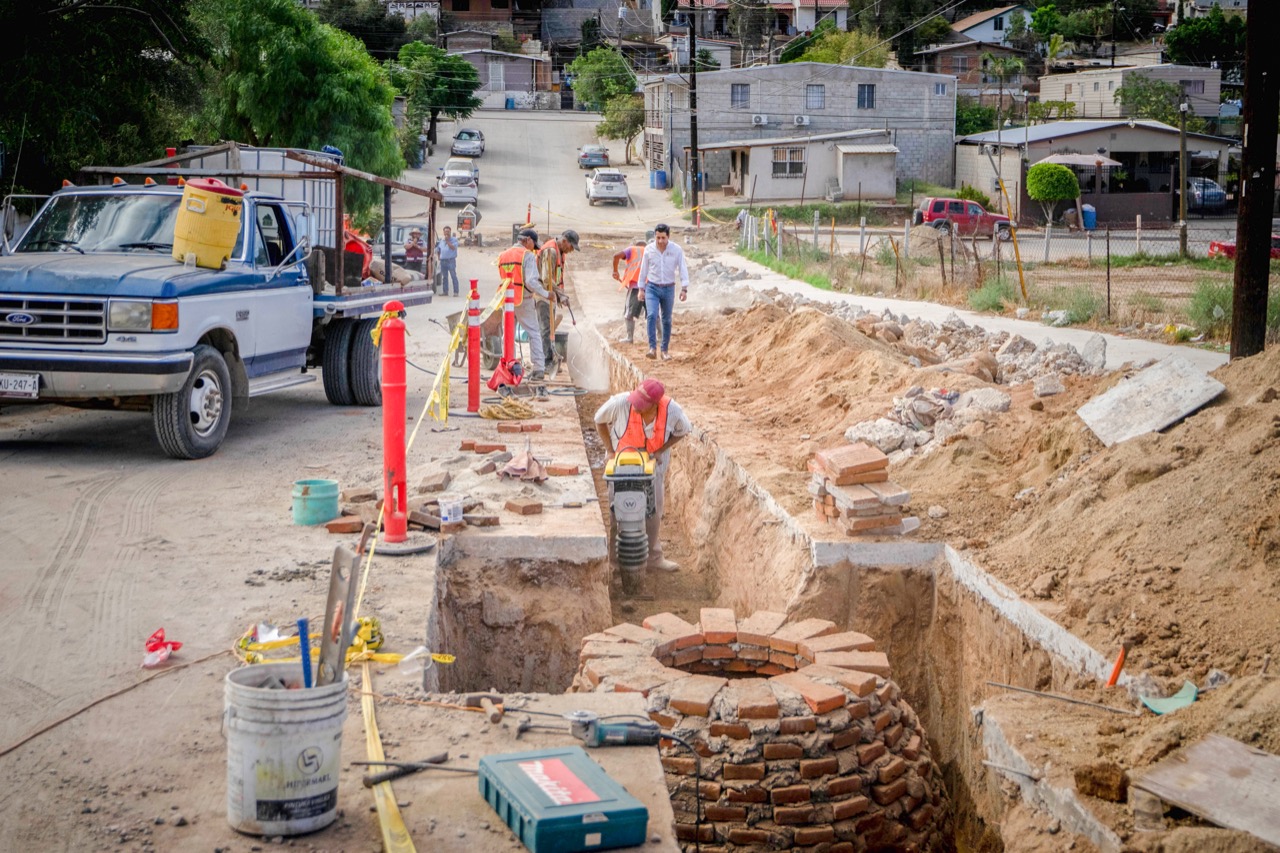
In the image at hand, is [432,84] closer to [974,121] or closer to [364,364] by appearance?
[974,121]

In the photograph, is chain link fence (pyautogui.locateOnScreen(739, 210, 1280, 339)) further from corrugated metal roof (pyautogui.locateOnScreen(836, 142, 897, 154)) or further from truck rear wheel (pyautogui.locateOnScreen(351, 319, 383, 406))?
truck rear wheel (pyautogui.locateOnScreen(351, 319, 383, 406))

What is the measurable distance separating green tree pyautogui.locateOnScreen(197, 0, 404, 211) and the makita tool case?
25.1 metres

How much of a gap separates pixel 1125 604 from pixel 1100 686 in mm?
616

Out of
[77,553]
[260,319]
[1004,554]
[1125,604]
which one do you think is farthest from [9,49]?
[1125,604]

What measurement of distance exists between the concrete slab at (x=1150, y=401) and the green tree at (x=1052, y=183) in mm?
35541

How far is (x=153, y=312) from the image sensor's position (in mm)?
9461

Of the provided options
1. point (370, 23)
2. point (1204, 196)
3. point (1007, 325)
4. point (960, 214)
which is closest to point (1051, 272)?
point (1007, 325)

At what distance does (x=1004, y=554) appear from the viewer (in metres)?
7.73

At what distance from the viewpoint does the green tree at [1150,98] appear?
55469mm

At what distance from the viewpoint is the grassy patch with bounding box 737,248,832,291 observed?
83.7ft

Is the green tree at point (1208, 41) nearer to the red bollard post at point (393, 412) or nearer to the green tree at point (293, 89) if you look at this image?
the green tree at point (293, 89)

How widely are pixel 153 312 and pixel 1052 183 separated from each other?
1500 inches

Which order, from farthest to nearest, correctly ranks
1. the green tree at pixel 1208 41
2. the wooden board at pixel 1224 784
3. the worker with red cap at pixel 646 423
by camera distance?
the green tree at pixel 1208 41
the worker with red cap at pixel 646 423
the wooden board at pixel 1224 784

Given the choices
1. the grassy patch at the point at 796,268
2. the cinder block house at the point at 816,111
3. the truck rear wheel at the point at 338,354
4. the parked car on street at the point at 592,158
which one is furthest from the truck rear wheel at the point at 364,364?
the parked car on street at the point at 592,158
